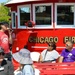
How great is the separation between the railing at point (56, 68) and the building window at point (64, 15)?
1736mm

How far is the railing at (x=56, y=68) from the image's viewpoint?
7.98m

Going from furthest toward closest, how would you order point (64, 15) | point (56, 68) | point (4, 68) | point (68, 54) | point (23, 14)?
1. point (23, 14)
2. point (64, 15)
3. point (68, 54)
4. point (56, 68)
5. point (4, 68)

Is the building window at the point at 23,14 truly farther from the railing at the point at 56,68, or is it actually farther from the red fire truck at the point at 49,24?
the railing at the point at 56,68

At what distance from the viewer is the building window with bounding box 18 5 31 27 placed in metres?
10.3

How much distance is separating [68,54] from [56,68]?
969mm

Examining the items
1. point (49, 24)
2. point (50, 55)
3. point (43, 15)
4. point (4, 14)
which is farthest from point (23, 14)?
point (4, 14)

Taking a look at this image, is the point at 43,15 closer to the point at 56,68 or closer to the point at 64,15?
the point at 64,15

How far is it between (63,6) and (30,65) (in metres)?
3.80

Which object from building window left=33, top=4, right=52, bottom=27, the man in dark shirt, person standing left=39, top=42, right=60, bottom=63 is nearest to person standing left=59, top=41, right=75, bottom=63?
person standing left=39, top=42, right=60, bottom=63

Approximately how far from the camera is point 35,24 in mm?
9977

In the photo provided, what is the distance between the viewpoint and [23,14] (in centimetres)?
1041

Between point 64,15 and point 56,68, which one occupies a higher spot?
point 64,15

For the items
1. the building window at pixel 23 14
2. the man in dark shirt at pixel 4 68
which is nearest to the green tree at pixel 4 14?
the building window at pixel 23 14

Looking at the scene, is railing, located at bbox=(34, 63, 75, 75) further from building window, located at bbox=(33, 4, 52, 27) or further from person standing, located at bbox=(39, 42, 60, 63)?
building window, located at bbox=(33, 4, 52, 27)
